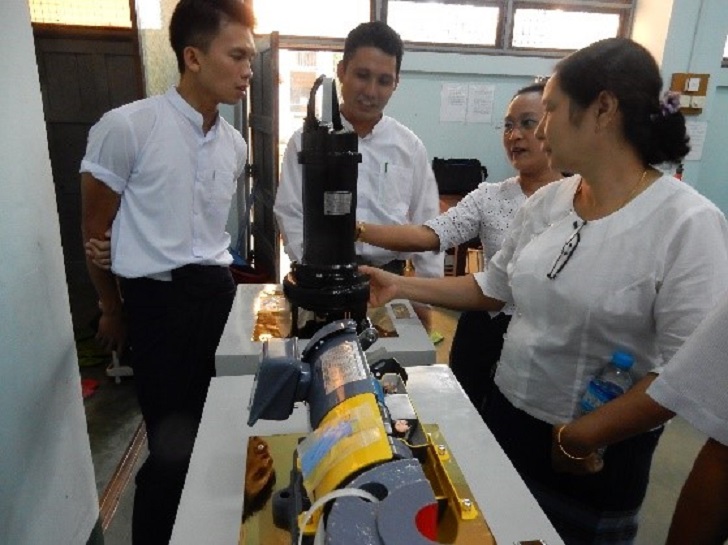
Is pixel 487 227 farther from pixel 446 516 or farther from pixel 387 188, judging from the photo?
pixel 446 516

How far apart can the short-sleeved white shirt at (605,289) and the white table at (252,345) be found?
0.19 meters

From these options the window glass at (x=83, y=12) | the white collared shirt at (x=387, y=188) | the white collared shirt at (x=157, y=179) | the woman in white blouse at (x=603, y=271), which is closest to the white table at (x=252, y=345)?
the woman in white blouse at (x=603, y=271)

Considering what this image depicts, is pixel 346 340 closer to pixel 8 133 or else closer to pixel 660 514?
pixel 8 133

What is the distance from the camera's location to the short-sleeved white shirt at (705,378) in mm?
735

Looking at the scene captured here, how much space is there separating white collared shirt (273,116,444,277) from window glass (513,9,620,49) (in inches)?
106

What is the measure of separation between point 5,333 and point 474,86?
3.66m

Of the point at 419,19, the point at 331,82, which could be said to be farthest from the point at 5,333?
the point at 419,19

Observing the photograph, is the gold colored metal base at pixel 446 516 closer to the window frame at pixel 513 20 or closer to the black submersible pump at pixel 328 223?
the black submersible pump at pixel 328 223

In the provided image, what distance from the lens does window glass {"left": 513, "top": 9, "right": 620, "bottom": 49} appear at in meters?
4.10

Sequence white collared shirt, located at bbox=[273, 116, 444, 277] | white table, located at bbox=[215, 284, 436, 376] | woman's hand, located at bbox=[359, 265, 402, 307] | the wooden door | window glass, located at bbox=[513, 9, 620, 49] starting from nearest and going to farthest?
white table, located at bbox=[215, 284, 436, 376] < woman's hand, located at bbox=[359, 265, 402, 307] < white collared shirt, located at bbox=[273, 116, 444, 277] < the wooden door < window glass, located at bbox=[513, 9, 620, 49]

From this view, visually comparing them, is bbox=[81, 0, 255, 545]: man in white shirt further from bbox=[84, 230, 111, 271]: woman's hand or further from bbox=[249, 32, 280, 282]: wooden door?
bbox=[249, 32, 280, 282]: wooden door

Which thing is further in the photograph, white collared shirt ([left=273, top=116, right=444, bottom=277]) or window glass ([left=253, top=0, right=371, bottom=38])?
window glass ([left=253, top=0, right=371, bottom=38])

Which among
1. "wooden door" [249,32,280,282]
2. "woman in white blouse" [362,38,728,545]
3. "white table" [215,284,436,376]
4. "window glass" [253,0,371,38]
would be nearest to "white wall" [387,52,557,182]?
"window glass" [253,0,371,38]

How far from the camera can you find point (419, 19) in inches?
156
